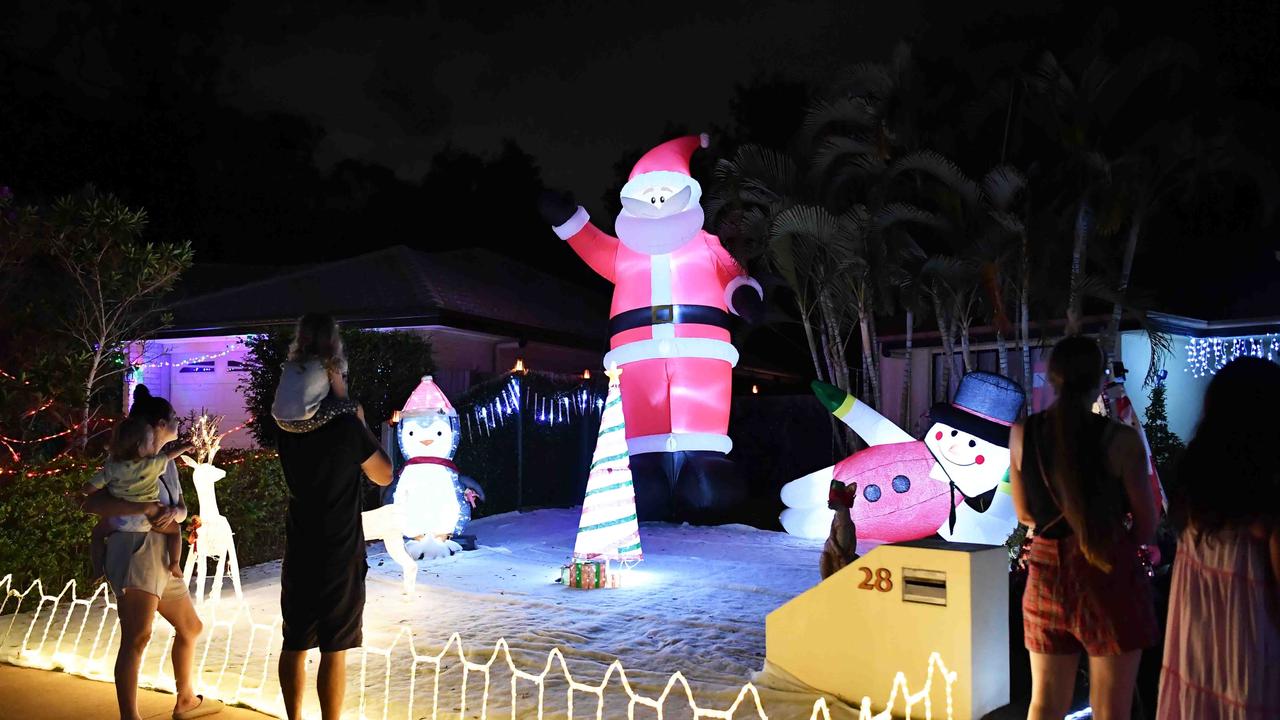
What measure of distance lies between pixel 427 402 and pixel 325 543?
20.4 ft

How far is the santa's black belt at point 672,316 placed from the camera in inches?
482

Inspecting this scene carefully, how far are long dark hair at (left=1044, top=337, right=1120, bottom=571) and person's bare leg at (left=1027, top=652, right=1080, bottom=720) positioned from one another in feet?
→ 1.30

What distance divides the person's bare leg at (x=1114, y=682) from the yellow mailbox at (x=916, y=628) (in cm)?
110

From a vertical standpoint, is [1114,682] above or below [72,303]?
below

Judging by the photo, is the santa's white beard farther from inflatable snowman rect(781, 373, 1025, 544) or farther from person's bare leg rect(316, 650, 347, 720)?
person's bare leg rect(316, 650, 347, 720)

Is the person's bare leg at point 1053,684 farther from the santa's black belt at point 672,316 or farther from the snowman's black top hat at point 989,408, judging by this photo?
the santa's black belt at point 672,316

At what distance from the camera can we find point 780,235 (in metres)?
12.7

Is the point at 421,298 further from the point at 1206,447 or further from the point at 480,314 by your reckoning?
the point at 1206,447

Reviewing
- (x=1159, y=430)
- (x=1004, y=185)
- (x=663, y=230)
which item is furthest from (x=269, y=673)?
(x=1159, y=430)

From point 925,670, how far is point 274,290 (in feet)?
52.9

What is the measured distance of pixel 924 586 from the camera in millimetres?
4707

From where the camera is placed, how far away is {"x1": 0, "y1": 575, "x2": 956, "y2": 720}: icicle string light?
467 cm

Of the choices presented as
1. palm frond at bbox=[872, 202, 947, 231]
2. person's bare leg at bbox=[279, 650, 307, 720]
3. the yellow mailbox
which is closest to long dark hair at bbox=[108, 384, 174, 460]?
person's bare leg at bbox=[279, 650, 307, 720]

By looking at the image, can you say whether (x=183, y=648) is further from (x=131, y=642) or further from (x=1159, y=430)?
(x=1159, y=430)
